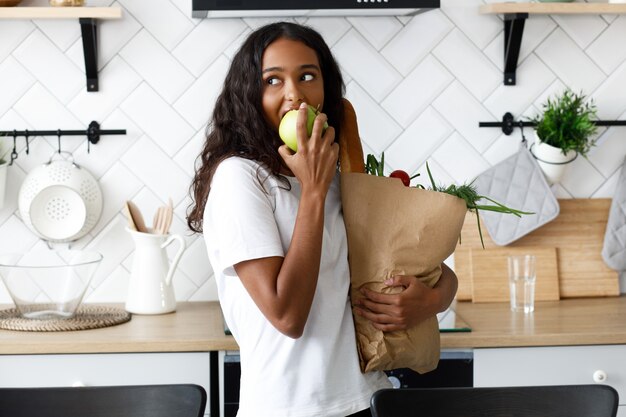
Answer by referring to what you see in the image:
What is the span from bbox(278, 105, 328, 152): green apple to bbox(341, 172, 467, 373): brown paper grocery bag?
132 millimetres

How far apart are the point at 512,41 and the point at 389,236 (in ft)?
4.09

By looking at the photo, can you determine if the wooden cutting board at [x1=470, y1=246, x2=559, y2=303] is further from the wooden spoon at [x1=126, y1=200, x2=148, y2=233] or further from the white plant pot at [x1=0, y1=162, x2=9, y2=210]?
the white plant pot at [x1=0, y1=162, x2=9, y2=210]

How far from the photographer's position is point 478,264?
2.59 metres

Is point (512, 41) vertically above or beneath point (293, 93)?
above

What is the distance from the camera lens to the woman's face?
155cm

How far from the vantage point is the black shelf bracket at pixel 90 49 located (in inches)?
95.7

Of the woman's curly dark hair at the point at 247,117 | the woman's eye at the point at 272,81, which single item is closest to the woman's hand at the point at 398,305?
the woman's curly dark hair at the point at 247,117

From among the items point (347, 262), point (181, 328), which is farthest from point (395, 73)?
point (347, 262)

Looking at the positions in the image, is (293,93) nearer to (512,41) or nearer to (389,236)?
(389,236)

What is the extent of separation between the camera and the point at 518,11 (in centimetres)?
246

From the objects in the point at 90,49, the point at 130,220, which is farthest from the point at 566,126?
the point at 90,49

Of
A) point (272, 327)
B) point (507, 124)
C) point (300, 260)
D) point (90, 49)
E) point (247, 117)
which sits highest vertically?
point (90, 49)

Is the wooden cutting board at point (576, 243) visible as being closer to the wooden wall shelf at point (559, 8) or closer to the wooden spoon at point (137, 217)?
the wooden wall shelf at point (559, 8)

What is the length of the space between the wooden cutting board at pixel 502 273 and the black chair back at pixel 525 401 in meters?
1.14
